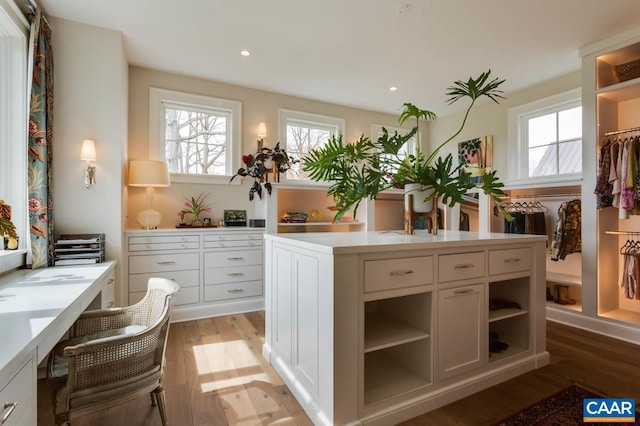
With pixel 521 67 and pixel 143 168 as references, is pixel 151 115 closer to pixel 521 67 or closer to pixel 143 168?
pixel 143 168

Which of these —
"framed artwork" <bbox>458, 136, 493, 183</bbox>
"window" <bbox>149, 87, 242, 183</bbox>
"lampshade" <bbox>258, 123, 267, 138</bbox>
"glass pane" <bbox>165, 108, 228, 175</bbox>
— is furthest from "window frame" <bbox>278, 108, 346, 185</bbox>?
"framed artwork" <bbox>458, 136, 493, 183</bbox>

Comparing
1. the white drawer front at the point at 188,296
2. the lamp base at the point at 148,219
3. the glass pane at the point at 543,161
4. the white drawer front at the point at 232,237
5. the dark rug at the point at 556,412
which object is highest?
the glass pane at the point at 543,161

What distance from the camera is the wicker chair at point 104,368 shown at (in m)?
1.23

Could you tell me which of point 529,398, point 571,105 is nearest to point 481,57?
point 571,105

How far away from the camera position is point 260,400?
1.88 meters

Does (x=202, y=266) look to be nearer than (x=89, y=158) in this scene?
No

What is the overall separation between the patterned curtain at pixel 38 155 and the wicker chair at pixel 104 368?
3.45ft

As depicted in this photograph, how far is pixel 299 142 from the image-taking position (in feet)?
15.2

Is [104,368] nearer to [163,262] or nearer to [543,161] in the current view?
[163,262]

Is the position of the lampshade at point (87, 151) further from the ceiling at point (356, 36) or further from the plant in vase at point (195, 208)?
the plant in vase at point (195, 208)

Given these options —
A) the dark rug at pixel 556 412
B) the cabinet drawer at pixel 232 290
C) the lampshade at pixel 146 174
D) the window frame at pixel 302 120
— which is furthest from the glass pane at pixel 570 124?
the lampshade at pixel 146 174

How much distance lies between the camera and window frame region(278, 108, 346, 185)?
4359 millimetres

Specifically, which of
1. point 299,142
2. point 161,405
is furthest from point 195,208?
point 161,405

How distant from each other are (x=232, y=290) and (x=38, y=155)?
2113 millimetres
